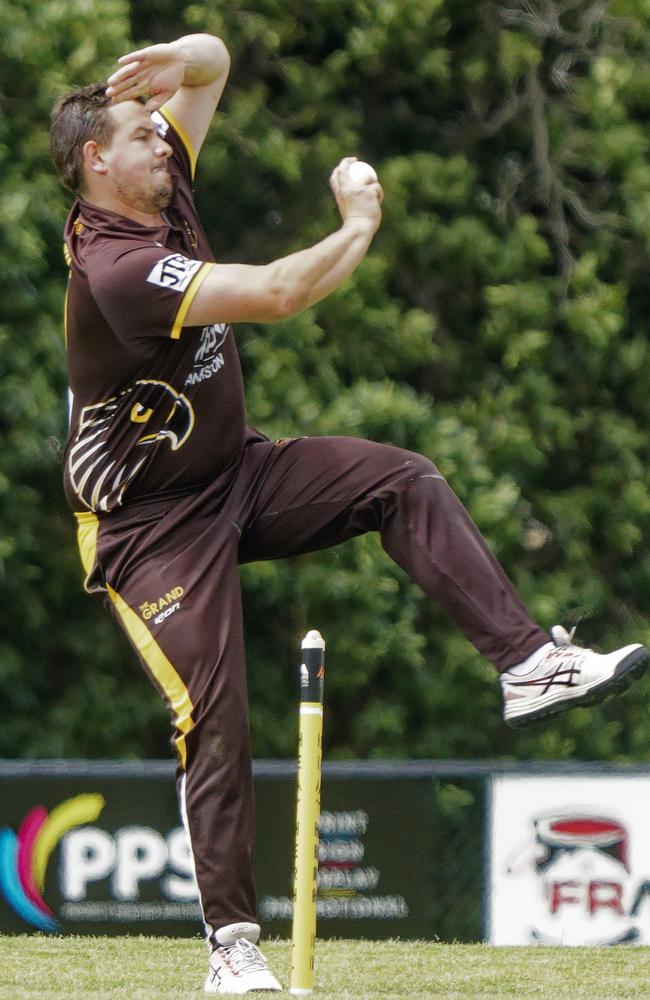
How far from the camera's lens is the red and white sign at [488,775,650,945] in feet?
21.1

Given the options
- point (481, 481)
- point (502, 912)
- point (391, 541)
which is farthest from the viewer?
point (481, 481)

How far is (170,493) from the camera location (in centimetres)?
481

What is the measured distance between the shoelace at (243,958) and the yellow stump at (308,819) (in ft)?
0.36

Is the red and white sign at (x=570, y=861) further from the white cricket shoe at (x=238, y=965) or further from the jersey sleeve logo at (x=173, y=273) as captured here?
the jersey sleeve logo at (x=173, y=273)

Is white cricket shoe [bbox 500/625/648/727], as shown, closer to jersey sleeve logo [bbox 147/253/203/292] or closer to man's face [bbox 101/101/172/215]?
jersey sleeve logo [bbox 147/253/203/292]

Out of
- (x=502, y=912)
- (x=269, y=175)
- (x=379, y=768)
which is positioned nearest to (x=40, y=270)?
(x=269, y=175)

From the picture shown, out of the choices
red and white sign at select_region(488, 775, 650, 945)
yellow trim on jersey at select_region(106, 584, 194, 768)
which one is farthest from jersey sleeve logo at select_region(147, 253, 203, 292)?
red and white sign at select_region(488, 775, 650, 945)

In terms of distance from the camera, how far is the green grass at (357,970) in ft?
15.4

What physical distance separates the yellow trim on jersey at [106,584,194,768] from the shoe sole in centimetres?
94

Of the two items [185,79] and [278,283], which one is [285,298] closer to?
[278,283]

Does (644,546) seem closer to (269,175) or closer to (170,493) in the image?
(269,175)

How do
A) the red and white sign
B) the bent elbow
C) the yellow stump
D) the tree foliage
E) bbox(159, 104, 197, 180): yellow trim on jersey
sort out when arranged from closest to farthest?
1. the bent elbow
2. the yellow stump
3. bbox(159, 104, 197, 180): yellow trim on jersey
4. the red and white sign
5. the tree foliage

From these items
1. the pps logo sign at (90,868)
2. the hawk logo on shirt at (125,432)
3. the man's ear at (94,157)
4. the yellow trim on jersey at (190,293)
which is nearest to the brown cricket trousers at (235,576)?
the hawk logo on shirt at (125,432)

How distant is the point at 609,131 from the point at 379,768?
13.7ft
